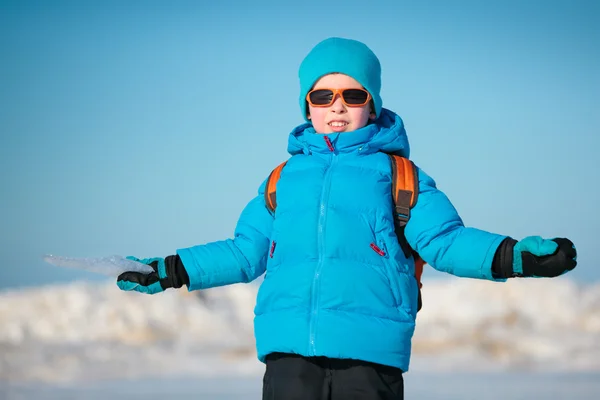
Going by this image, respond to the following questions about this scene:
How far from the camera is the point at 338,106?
13.3 feet

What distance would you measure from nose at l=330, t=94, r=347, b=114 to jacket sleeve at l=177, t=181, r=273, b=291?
531 mm

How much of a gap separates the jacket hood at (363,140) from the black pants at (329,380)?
0.90 meters

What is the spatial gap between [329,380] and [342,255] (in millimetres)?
488

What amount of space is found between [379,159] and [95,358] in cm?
601

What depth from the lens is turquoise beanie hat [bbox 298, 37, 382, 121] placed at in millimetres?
4070

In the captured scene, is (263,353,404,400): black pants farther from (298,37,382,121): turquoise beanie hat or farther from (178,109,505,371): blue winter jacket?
(298,37,382,121): turquoise beanie hat

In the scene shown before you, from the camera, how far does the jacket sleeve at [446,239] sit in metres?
3.72

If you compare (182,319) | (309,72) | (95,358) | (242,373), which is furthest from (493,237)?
(182,319)

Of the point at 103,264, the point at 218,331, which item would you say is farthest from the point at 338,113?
the point at 218,331

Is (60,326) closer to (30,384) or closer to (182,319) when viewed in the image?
(182,319)

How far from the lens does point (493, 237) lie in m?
3.74

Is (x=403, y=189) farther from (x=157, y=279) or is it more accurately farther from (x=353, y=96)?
(x=157, y=279)

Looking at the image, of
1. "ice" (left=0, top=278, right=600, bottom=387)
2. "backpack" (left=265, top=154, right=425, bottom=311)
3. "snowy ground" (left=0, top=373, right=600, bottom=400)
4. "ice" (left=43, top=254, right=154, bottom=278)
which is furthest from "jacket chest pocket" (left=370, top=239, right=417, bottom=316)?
"ice" (left=0, top=278, right=600, bottom=387)

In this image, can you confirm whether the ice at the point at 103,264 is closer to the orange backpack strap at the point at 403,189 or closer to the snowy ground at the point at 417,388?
the orange backpack strap at the point at 403,189
